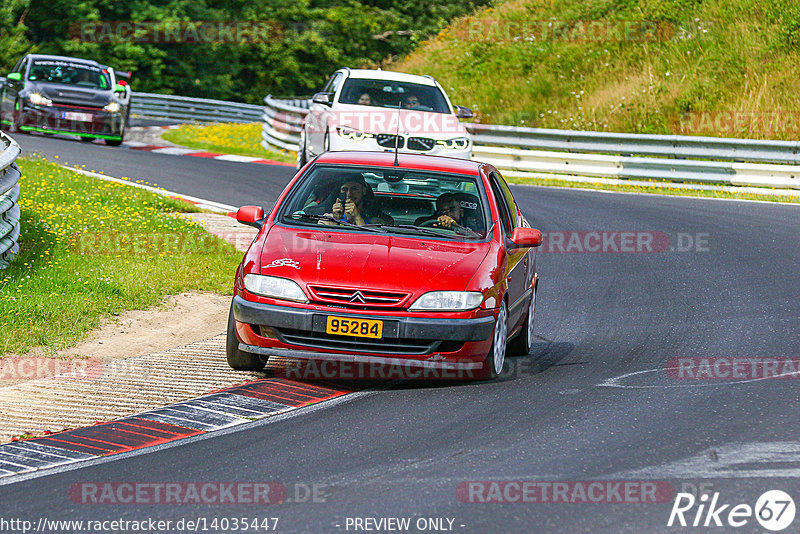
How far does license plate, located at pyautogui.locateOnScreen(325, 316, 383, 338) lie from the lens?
7.55 m

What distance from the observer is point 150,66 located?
44.1 meters

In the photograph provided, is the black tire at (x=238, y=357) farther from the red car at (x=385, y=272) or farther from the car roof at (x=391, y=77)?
the car roof at (x=391, y=77)

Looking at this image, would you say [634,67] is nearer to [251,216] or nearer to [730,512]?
[251,216]

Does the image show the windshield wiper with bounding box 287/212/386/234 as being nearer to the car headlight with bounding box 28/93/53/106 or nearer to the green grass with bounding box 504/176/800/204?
the green grass with bounding box 504/176/800/204

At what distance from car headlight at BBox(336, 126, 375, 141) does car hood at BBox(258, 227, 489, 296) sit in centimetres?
900

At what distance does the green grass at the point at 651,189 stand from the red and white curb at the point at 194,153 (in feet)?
16.8

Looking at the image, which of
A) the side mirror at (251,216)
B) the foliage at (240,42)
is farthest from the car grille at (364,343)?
the foliage at (240,42)

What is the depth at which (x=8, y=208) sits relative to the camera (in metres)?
11.3

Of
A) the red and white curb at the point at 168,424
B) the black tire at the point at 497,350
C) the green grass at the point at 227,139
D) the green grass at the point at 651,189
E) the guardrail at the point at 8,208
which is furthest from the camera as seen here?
the green grass at the point at 227,139

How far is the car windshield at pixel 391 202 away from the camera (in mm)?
8695

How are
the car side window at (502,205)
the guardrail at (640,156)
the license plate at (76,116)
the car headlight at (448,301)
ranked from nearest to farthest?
the car headlight at (448,301)
the car side window at (502,205)
the guardrail at (640,156)
the license plate at (76,116)

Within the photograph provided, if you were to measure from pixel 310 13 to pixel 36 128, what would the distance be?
26.2 meters

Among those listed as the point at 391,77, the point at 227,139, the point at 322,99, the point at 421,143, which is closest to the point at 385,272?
the point at 421,143

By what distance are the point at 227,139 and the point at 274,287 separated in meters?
24.7
